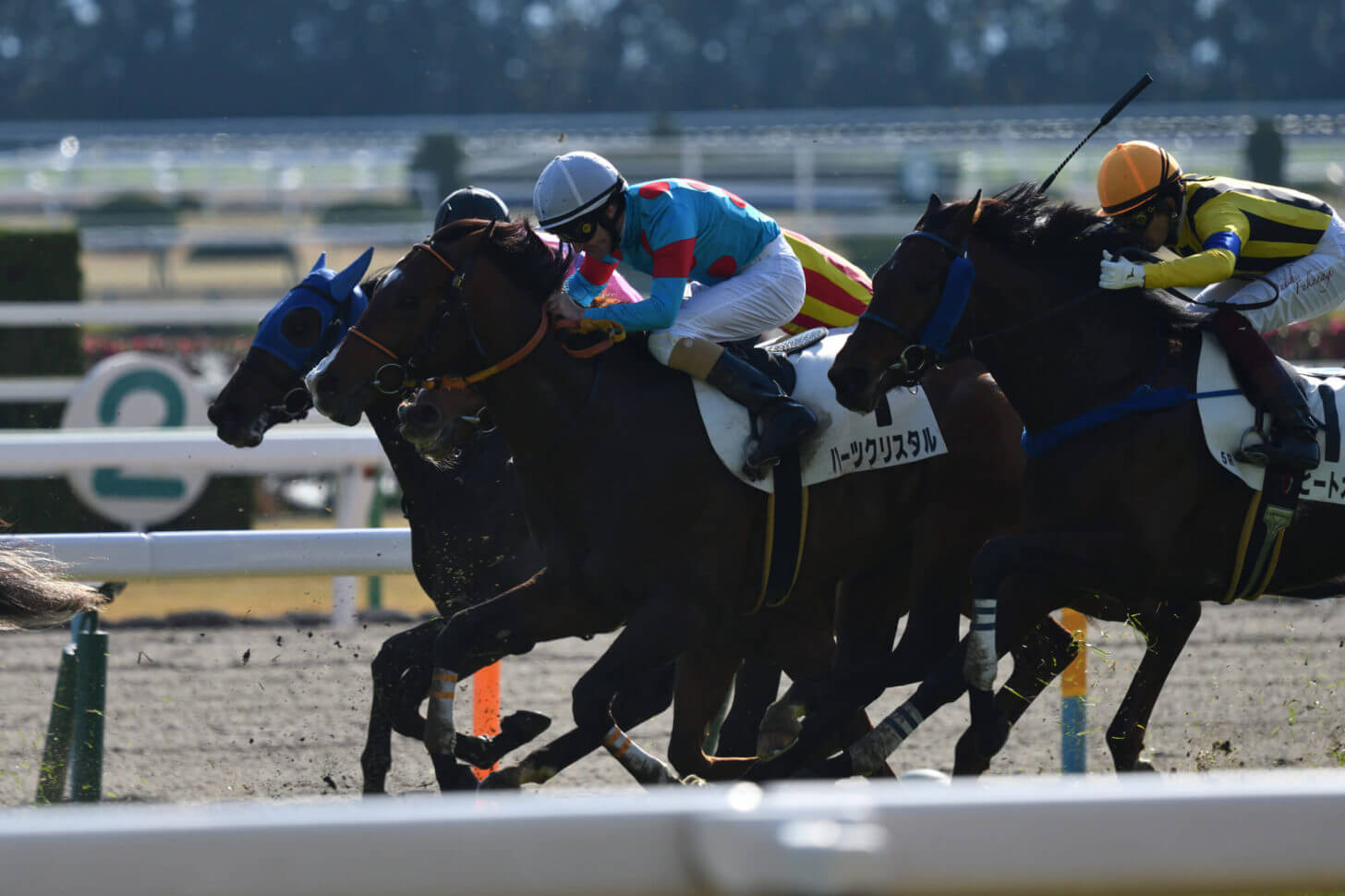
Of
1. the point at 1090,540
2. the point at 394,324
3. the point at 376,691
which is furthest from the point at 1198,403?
the point at 376,691

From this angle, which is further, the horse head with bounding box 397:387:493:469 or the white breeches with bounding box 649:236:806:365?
the horse head with bounding box 397:387:493:469

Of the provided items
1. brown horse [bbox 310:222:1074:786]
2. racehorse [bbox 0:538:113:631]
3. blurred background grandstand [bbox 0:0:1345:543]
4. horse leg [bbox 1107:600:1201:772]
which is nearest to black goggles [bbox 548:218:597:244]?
brown horse [bbox 310:222:1074:786]

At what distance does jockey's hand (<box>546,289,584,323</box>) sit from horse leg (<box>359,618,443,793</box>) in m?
0.87

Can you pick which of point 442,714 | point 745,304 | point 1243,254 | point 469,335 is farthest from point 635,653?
point 1243,254

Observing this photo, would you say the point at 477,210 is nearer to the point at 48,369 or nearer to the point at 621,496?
the point at 621,496

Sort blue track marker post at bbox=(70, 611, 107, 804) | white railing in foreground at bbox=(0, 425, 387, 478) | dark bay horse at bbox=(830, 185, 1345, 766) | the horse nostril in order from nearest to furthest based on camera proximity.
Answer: dark bay horse at bbox=(830, 185, 1345, 766) → the horse nostril → blue track marker post at bbox=(70, 611, 107, 804) → white railing in foreground at bbox=(0, 425, 387, 478)

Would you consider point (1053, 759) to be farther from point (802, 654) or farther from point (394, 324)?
point (394, 324)

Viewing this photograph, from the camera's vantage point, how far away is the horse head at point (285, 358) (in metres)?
4.22

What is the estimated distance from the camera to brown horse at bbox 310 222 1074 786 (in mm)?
3588

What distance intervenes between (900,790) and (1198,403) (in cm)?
244

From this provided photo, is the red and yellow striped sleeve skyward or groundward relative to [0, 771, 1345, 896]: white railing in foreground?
skyward

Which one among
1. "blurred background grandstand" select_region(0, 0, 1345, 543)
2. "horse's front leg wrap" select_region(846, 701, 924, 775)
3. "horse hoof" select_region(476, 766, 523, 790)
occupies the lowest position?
"horse hoof" select_region(476, 766, 523, 790)

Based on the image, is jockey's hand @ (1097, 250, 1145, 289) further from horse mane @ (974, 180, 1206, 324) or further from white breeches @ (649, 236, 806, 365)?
white breeches @ (649, 236, 806, 365)

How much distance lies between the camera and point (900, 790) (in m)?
1.42
